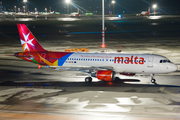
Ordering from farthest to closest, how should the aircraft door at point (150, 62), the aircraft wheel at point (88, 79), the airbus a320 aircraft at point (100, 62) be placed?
the aircraft wheel at point (88, 79) < the aircraft door at point (150, 62) < the airbus a320 aircraft at point (100, 62)

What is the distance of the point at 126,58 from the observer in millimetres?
36750

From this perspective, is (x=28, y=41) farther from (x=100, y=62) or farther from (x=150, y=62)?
(x=150, y=62)

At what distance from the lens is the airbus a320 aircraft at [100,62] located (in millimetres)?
35750

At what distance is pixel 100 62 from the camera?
37531 mm

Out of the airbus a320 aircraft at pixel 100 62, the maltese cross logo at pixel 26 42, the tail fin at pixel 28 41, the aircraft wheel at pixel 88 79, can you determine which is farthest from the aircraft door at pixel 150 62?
the maltese cross logo at pixel 26 42

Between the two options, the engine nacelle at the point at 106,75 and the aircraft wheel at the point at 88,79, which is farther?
the aircraft wheel at the point at 88,79

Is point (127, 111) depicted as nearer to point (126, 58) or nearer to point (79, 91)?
point (79, 91)

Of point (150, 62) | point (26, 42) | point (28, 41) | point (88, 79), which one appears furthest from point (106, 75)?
point (26, 42)

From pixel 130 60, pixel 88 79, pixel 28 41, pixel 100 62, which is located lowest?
pixel 88 79

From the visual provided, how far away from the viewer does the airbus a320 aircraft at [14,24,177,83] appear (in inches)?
1407

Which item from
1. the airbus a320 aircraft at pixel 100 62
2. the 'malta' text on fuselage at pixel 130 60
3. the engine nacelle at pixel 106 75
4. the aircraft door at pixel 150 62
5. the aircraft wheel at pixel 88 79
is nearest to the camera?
the engine nacelle at pixel 106 75

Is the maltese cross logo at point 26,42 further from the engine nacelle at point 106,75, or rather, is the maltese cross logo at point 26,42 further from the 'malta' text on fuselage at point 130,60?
the 'malta' text on fuselage at point 130,60

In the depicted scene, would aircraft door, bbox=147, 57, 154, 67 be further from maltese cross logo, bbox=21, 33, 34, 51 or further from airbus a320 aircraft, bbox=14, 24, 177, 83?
maltese cross logo, bbox=21, 33, 34, 51

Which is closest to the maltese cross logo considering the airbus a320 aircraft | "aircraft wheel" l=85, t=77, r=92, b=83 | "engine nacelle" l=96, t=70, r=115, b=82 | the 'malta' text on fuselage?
the airbus a320 aircraft
